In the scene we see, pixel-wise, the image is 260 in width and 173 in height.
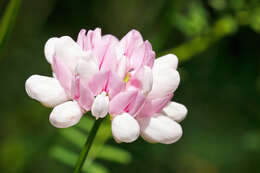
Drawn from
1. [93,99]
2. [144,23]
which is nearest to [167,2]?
[144,23]

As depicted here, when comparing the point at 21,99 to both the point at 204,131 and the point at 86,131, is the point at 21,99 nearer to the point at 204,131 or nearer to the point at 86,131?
the point at 86,131

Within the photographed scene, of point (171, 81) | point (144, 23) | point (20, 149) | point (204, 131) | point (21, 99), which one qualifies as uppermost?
point (144, 23)

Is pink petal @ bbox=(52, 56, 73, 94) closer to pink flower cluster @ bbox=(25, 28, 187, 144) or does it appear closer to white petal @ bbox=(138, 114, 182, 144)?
pink flower cluster @ bbox=(25, 28, 187, 144)

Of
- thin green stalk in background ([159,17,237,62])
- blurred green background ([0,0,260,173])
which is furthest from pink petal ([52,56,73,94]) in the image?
thin green stalk in background ([159,17,237,62])

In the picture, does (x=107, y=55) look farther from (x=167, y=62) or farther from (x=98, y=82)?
(x=167, y=62)

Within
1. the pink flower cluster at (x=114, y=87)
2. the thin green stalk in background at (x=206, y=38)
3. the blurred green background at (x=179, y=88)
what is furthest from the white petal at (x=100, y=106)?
the thin green stalk in background at (x=206, y=38)
